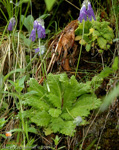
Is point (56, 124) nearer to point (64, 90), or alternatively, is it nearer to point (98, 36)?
point (64, 90)

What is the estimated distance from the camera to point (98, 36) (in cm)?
204

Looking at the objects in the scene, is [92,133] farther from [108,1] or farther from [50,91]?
[108,1]

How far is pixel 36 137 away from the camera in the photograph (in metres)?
1.58

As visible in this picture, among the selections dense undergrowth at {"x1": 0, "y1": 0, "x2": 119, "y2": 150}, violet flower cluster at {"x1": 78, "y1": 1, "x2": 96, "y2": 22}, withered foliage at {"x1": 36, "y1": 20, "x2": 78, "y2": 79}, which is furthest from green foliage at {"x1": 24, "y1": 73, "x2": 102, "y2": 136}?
violet flower cluster at {"x1": 78, "y1": 1, "x2": 96, "y2": 22}

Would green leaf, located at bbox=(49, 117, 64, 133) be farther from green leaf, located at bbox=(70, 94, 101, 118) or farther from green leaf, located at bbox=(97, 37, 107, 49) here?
green leaf, located at bbox=(97, 37, 107, 49)

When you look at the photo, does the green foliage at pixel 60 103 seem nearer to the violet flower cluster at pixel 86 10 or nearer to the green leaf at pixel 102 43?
the green leaf at pixel 102 43

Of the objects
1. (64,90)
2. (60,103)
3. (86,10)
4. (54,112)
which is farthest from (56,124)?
(86,10)

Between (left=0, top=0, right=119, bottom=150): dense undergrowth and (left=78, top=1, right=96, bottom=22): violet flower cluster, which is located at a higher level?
(left=78, top=1, right=96, bottom=22): violet flower cluster

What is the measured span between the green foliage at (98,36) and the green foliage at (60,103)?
0.43m

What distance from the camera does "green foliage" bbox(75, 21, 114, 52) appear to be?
2.00 metres

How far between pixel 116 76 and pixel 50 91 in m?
0.56

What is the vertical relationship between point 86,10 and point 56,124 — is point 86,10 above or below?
above

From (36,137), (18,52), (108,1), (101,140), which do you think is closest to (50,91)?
(36,137)

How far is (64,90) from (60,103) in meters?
0.12
